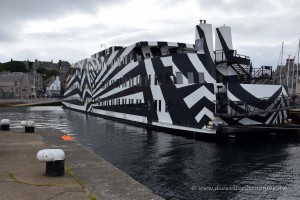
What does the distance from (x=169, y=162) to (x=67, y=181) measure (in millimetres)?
8646

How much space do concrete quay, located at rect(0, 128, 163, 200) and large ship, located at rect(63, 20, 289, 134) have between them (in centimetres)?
1300

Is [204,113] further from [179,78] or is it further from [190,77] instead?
[179,78]

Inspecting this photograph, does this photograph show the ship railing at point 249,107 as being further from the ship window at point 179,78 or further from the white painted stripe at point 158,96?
the white painted stripe at point 158,96

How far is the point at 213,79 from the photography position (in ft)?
83.1

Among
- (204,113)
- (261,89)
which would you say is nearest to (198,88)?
(204,113)

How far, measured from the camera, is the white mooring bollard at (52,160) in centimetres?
911

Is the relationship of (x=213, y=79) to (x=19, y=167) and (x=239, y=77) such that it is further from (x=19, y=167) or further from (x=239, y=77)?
(x=19, y=167)

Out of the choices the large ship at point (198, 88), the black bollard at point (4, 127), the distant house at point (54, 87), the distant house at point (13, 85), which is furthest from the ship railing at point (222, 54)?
the distant house at point (54, 87)

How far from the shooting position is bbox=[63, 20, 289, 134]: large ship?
23766mm

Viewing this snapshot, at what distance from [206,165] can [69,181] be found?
8842 millimetres

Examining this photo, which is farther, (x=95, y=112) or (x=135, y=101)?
(x=95, y=112)

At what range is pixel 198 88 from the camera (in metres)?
24.3

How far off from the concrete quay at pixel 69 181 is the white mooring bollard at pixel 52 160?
21 centimetres

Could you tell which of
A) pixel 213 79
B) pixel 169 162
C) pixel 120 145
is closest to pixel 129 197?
pixel 169 162
